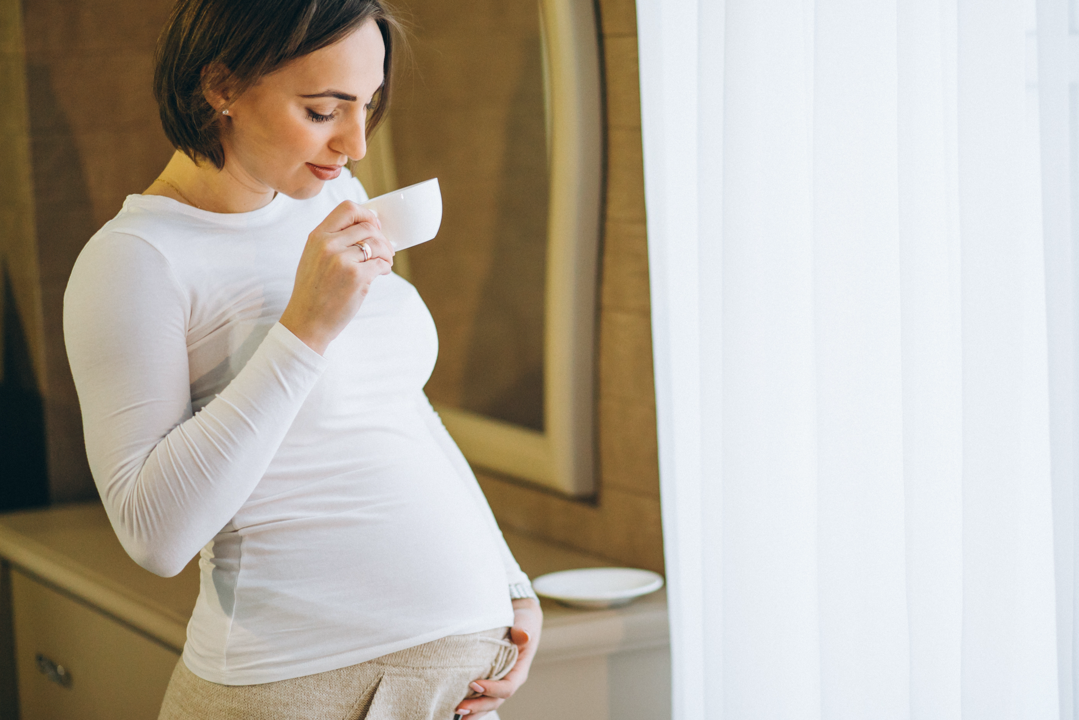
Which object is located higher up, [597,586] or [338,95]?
[338,95]

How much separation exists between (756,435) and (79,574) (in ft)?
4.21

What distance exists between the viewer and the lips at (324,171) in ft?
3.30

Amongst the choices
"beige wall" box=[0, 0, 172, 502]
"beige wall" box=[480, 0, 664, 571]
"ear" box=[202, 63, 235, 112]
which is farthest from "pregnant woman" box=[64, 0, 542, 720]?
"beige wall" box=[0, 0, 172, 502]

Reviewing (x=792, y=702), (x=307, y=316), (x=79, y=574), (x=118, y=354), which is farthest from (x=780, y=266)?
(x=79, y=574)

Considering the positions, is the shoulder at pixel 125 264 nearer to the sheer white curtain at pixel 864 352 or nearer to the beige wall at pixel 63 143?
the sheer white curtain at pixel 864 352

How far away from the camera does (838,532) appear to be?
50.1 inches

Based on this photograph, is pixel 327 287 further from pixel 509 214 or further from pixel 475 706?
pixel 509 214

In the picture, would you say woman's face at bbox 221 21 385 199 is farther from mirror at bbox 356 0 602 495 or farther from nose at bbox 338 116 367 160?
mirror at bbox 356 0 602 495

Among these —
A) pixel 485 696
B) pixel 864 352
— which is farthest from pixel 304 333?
pixel 864 352

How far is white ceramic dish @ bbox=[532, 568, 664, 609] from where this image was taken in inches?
65.3

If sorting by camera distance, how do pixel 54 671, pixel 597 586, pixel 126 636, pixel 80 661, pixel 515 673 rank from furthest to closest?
pixel 54 671
pixel 80 661
pixel 126 636
pixel 597 586
pixel 515 673

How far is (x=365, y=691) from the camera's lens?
100 cm

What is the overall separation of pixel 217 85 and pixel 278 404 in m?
0.30

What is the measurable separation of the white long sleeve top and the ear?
99mm
